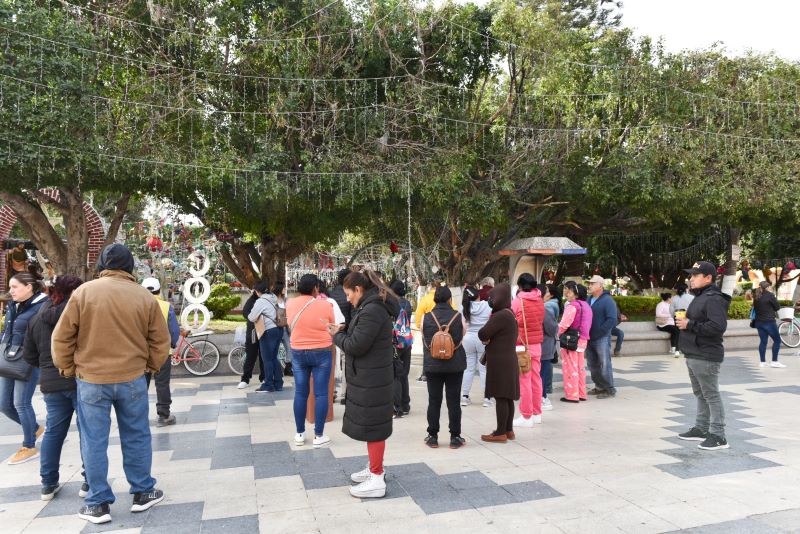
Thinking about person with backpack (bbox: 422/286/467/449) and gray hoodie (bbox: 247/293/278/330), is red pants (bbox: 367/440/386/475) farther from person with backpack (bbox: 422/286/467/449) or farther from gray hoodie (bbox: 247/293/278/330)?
gray hoodie (bbox: 247/293/278/330)

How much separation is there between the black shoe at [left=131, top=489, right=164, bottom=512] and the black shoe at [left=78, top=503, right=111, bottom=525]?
186 millimetres

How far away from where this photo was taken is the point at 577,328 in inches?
284

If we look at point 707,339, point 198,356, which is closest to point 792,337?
point 707,339

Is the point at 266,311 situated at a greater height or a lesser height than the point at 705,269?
lesser

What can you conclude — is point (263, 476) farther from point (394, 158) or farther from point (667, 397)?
point (394, 158)

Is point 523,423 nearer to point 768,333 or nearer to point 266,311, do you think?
point 266,311

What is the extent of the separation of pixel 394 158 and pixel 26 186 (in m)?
7.02

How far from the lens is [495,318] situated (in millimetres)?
5398

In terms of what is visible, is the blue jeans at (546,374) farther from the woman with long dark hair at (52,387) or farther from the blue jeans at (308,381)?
the woman with long dark hair at (52,387)

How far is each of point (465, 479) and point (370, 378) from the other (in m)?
1.22

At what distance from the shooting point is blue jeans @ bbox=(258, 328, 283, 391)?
26.2 feet

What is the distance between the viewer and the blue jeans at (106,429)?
3609mm

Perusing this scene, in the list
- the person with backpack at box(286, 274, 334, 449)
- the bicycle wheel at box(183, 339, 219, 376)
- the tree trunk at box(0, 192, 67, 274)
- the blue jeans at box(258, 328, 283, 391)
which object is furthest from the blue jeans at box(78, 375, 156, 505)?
the tree trunk at box(0, 192, 67, 274)

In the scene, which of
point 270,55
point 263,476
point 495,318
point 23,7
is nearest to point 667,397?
point 495,318
